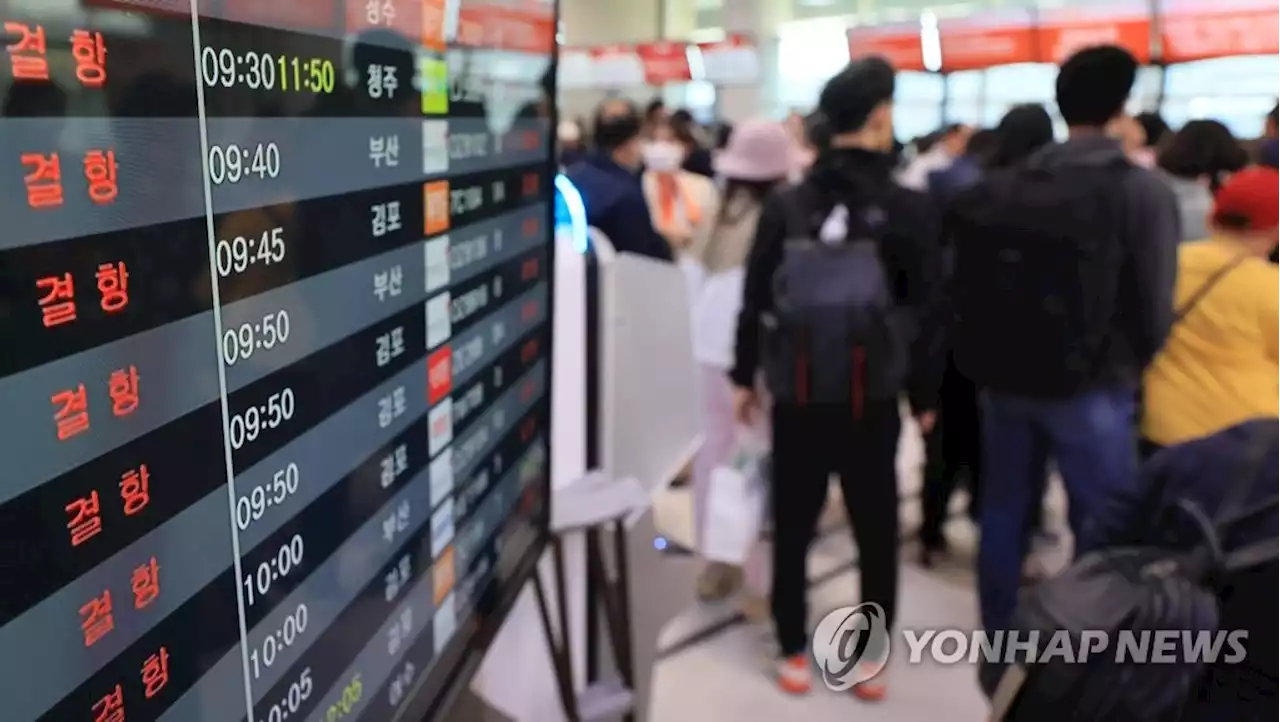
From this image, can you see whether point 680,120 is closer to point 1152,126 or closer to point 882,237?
point 1152,126

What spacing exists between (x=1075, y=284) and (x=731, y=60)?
8708 millimetres

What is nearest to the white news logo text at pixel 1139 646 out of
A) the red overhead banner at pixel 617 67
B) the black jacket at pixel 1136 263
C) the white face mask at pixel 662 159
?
the black jacket at pixel 1136 263

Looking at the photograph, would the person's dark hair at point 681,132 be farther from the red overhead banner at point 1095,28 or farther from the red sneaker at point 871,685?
the red sneaker at point 871,685

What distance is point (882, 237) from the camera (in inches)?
105

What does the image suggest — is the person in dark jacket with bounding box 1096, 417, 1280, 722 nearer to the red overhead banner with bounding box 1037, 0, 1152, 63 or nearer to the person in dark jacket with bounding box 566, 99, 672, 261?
the person in dark jacket with bounding box 566, 99, 672, 261

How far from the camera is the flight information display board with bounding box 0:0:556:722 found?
1.89ft

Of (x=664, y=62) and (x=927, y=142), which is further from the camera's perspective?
(x=664, y=62)

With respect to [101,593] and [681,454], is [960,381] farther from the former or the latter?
[101,593]

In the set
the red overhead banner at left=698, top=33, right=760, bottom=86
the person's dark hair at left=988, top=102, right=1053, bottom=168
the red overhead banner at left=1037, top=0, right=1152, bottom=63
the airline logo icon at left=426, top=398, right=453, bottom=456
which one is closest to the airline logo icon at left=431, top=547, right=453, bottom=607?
the airline logo icon at left=426, top=398, right=453, bottom=456

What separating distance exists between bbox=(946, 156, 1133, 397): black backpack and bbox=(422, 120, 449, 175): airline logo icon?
5.75 ft

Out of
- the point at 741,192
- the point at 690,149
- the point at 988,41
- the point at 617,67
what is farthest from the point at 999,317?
the point at 617,67

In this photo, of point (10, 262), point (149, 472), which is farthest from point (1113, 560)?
point (10, 262)

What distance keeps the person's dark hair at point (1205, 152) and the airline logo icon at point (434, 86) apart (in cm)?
286

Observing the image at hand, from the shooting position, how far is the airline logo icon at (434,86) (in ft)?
3.85
